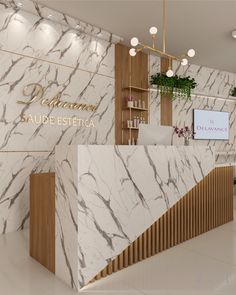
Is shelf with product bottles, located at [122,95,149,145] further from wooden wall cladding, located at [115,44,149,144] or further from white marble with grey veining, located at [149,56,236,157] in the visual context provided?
white marble with grey veining, located at [149,56,236,157]

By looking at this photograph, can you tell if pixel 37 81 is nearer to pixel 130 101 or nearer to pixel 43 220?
pixel 130 101

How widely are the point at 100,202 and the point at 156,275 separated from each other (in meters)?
0.86

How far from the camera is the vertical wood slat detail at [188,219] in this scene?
276 cm

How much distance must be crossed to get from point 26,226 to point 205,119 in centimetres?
540

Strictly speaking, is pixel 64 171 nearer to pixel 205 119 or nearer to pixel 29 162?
pixel 29 162

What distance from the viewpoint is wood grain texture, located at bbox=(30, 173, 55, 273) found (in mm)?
2533

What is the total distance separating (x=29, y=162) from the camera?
416 centimetres

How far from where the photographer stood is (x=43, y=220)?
105 inches

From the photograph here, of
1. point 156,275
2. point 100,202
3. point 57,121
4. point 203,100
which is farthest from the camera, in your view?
point 203,100

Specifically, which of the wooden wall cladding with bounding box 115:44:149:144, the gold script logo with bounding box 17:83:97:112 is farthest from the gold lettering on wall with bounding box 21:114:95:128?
the wooden wall cladding with bounding box 115:44:149:144

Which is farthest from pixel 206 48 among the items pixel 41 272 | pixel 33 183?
pixel 41 272

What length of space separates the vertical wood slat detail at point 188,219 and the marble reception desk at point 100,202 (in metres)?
0.12

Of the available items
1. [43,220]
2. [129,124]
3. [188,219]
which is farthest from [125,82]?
[43,220]

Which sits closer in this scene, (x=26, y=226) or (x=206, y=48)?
(x=26, y=226)
